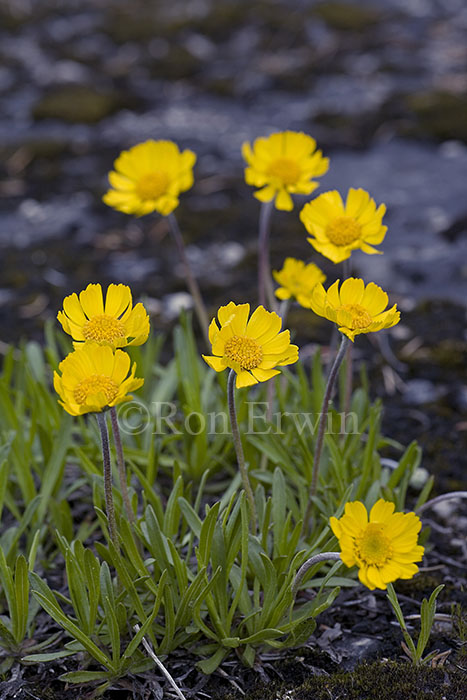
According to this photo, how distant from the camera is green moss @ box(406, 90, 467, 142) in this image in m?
4.62

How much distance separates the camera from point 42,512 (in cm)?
225

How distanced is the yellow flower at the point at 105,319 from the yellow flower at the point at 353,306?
16.0 inches

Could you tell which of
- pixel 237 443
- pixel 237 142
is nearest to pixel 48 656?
pixel 237 443

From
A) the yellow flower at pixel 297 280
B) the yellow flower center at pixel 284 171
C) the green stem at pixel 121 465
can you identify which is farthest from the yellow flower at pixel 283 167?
the green stem at pixel 121 465

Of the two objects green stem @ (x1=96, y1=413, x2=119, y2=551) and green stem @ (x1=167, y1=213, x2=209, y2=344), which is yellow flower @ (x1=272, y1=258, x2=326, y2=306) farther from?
green stem @ (x1=96, y1=413, x2=119, y2=551)

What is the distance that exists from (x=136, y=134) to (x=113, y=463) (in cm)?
335

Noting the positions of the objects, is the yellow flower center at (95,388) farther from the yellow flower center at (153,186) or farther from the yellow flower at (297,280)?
the yellow flower center at (153,186)

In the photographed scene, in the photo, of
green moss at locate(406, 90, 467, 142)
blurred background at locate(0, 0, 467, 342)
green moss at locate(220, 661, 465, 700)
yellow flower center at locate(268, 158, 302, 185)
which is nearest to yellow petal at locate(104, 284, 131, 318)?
yellow flower center at locate(268, 158, 302, 185)

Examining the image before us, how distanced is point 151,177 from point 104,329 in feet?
2.97

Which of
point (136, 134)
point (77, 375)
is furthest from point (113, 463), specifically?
point (136, 134)

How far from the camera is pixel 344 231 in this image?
6.45 ft

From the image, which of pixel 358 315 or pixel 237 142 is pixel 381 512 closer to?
pixel 358 315

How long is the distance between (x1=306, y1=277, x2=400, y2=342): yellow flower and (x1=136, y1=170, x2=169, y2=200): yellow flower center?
0.89 m

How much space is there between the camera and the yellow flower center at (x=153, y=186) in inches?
93.3
